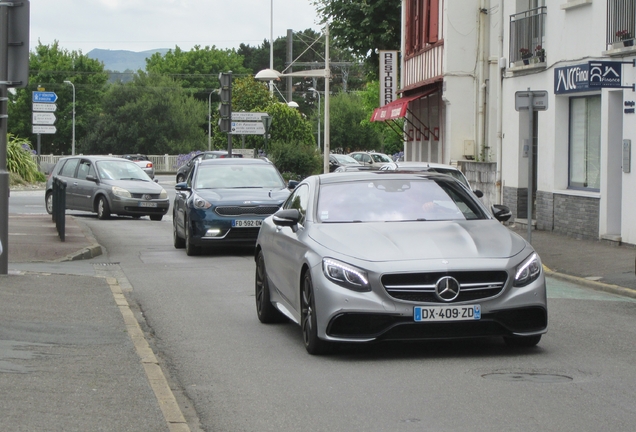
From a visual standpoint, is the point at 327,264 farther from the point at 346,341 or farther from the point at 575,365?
the point at 575,365

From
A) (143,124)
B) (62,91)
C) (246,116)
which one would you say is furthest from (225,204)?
(62,91)

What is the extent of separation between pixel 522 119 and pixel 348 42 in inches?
772

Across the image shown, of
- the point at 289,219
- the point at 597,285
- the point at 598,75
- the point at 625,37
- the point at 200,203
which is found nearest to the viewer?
the point at 289,219

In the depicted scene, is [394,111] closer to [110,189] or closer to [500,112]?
[500,112]

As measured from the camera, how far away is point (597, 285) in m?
14.1

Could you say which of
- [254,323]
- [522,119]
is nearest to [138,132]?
[522,119]

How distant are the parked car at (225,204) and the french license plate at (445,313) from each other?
9488 millimetres

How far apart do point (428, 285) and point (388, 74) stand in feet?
110

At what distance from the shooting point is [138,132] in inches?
3875

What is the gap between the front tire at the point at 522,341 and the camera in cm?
866

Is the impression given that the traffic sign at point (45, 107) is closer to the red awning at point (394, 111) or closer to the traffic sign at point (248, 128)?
the traffic sign at point (248, 128)

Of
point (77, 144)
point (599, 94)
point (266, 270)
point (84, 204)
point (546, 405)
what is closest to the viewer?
point (546, 405)

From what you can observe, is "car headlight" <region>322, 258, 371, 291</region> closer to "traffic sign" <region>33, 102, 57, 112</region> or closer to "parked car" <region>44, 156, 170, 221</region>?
"parked car" <region>44, 156, 170, 221</region>

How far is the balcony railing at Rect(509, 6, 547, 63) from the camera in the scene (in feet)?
79.0
